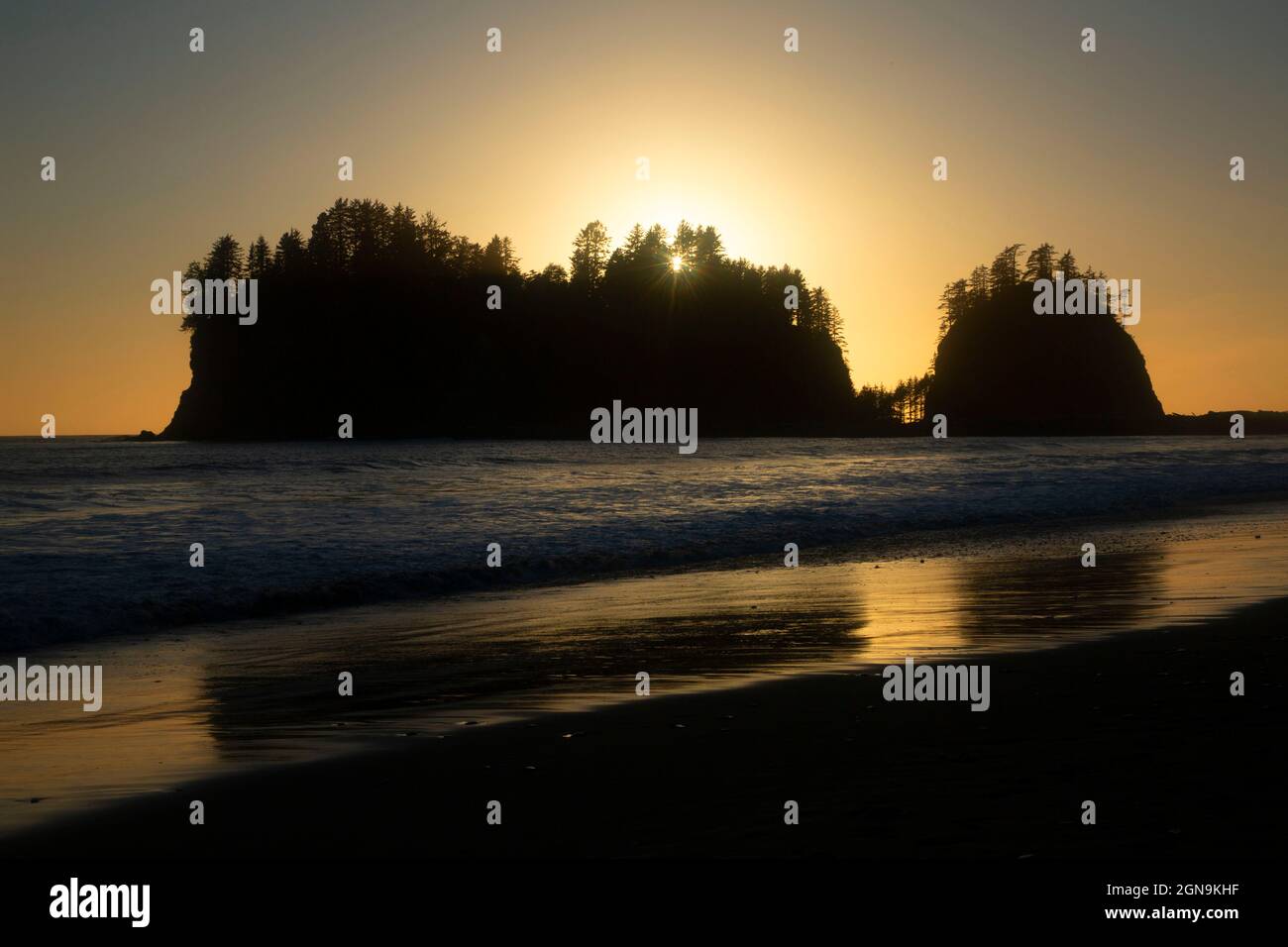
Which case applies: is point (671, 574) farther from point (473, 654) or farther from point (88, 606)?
point (88, 606)

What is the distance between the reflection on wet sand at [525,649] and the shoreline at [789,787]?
655 millimetres

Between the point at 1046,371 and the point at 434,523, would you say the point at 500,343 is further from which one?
the point at 434,523

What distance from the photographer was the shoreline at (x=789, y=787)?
448 cm

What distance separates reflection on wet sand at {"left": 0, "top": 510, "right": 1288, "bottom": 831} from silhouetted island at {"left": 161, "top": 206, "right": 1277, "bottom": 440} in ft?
362

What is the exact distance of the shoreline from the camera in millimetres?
4477

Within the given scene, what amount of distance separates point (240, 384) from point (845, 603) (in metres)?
126

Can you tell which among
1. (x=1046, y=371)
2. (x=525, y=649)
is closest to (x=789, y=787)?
(x=525, y=649)

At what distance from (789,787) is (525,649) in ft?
17.0

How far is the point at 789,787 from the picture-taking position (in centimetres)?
526

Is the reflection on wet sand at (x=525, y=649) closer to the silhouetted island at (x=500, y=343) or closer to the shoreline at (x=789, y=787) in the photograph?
the shoreline at (x=789, y=787)

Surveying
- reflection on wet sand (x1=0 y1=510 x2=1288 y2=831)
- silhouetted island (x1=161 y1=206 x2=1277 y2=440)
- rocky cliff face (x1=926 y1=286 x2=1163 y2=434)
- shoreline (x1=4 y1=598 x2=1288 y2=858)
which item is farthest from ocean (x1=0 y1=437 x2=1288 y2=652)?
rocky cliff face (x1=926 y1=286 x2=1163 y2=434)

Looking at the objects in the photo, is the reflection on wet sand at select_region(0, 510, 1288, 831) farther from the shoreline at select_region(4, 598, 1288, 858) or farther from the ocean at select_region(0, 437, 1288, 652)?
the ocean at select_region(0, 437, 1288, 652)

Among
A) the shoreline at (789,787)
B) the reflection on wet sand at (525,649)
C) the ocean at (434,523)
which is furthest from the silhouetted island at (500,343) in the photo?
the shoreline at (789,787)
